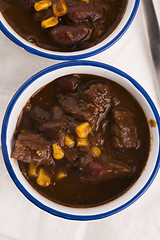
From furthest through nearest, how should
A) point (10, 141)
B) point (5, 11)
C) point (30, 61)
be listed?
point (30, 61)
point (5, 11)
point (10, 141)

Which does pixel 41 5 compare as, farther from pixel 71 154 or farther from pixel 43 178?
pixel 43 178

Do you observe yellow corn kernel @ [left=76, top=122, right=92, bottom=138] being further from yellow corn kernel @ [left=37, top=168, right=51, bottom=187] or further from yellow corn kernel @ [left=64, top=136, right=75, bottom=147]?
yellow corn kernel @ [left=37, top=168, right=51, bottom=187]

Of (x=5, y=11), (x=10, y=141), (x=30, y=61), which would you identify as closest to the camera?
(x=10, y=141)

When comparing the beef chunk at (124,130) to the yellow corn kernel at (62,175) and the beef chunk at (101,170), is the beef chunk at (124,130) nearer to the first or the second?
the beef chunk at (101,170)

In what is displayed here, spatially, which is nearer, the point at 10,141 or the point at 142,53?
Answer: the point at 10,141

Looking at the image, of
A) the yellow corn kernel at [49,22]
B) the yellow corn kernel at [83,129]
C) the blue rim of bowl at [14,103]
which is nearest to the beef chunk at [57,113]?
the yellow corn kernel at [83,129]

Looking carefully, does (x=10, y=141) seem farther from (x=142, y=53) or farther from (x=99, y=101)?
(x=142, y=53)

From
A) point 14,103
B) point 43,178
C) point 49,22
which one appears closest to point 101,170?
point 43,178

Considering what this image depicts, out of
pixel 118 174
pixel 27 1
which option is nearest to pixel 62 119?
pixel 118 174
